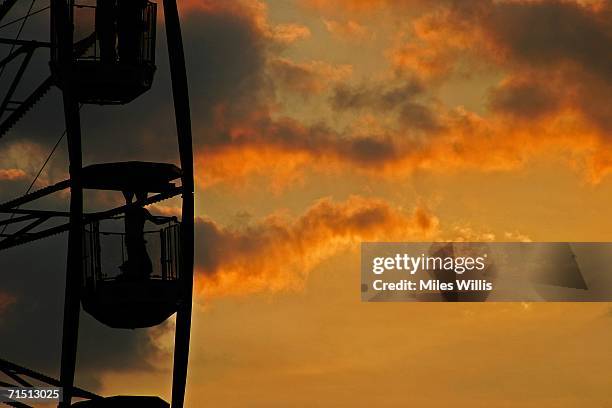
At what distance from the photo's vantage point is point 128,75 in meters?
41.9

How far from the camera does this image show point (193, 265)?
4194 centimetres

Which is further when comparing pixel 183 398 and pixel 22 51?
pixel 22 51

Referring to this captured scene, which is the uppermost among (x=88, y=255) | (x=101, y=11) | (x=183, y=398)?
(x=101, y=11)

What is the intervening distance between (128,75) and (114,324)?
679cm

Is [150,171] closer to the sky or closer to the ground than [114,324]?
closer to the sky

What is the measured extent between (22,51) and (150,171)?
7.20m

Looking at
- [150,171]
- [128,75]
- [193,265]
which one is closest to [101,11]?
[128,75]

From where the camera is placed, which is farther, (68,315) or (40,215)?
(40,215)

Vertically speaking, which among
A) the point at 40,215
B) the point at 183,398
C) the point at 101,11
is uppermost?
the point at 101,11

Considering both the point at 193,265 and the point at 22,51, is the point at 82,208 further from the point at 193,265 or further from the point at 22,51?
the point at 22,51

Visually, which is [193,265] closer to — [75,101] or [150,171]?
[150,171]

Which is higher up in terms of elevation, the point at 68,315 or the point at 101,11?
the point at 101,11

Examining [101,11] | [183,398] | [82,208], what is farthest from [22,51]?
[183,398]

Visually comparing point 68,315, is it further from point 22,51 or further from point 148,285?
point 22,51
